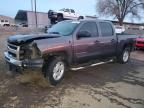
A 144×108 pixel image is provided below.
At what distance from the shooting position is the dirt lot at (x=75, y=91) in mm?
5617

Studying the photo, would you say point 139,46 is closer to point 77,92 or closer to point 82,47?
point 82,47

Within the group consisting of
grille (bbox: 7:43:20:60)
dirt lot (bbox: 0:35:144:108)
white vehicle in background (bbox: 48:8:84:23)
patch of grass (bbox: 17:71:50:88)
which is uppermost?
white vehicle in background (bbox: 48:8:84:23)

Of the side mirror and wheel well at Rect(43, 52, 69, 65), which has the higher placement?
the side mirror

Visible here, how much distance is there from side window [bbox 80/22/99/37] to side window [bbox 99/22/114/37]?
1.39 feet

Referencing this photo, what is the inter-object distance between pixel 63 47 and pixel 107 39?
2523 millimetres

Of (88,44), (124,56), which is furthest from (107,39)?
(124,56)

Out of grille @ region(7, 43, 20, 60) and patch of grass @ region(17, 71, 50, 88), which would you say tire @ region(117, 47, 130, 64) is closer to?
patch of grass @ region(17, 71, 50, 88)

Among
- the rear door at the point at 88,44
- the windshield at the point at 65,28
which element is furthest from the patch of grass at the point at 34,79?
the windshield at the point at 65,28

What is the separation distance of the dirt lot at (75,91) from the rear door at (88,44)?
716mm

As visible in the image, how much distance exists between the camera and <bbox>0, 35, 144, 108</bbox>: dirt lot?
5.62m

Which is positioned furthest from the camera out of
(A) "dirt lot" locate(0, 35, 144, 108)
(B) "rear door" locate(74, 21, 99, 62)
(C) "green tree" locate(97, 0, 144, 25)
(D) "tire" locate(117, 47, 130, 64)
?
(C) "green tree" locate(97, 0, 144, 25)

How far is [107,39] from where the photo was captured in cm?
906

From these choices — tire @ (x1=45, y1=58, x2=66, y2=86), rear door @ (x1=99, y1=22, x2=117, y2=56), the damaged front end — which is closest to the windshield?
tire @ (x1=45, y1=58, x2=66, y2=86)

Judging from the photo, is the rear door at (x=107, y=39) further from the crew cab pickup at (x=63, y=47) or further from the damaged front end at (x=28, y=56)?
the damaged front end at (x=28, y=56)
